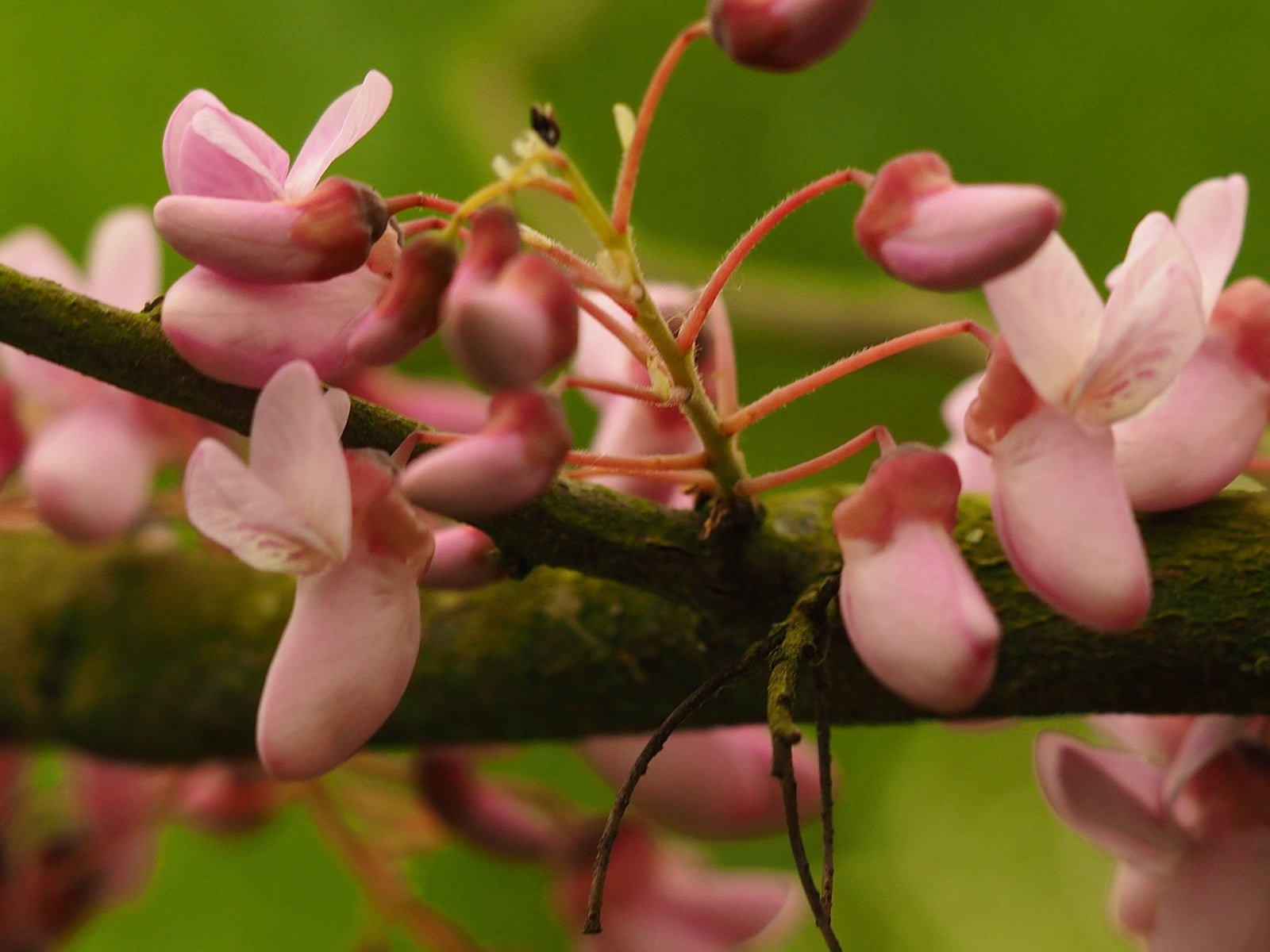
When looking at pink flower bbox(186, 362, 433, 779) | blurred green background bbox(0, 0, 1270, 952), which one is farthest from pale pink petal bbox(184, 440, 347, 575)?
blurred green background bbox(0, 0, 1270, 952)

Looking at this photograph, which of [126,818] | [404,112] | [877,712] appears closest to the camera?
[877,712]

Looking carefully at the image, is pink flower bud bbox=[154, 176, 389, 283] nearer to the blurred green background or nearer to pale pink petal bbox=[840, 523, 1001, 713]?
pale pink petal bbox=[840, 523, 1001, 713]

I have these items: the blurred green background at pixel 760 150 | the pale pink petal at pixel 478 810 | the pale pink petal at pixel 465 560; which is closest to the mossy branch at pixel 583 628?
the pale pink petal at pixel 465 560

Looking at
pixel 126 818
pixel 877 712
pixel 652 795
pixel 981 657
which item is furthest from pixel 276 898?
pixel 981 657

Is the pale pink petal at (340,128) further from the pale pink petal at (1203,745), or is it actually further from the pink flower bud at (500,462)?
the pale pink petal at (1203,745)

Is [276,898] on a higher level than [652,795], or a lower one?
lower

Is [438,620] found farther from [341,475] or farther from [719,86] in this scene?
[719,86]
